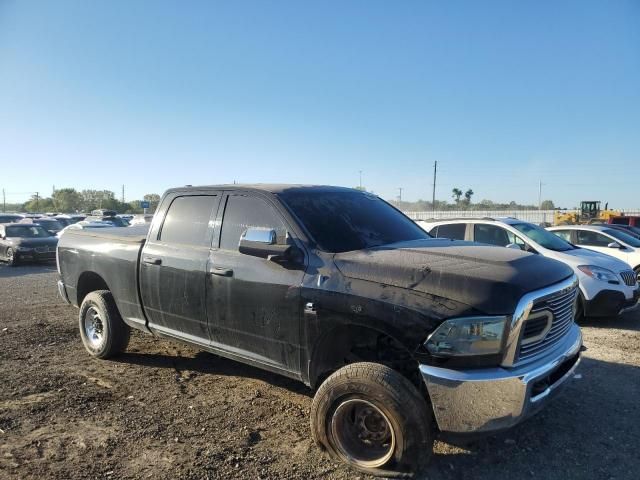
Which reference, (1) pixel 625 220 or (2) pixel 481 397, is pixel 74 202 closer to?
(1) pixel 625 220

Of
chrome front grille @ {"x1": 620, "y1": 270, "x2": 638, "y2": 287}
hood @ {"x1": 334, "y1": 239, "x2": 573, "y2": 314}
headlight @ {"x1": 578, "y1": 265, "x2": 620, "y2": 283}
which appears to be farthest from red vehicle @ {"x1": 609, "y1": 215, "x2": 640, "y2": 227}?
hood @ {"x1": 334, "y1": 239, "x2": 573, "y2": 314}

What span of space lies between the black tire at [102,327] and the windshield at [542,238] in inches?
264

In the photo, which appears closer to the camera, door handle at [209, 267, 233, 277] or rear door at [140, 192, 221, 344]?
door handle at [209, 267, 233, 277]

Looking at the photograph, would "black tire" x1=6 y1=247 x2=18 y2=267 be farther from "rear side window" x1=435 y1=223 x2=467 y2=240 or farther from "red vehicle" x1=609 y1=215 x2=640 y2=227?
"red vehicle" x1=609 y1=215 x2=640 y2=227

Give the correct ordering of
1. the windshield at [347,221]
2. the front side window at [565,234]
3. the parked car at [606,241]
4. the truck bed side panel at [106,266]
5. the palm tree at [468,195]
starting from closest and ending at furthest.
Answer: the windshield at [347,221], the truck bed side panel at [106,266], the parked car at [606,241], the front side window at [565,234], the palm tree at [468,195]

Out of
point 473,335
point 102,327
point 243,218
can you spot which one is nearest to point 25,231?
point 102,327

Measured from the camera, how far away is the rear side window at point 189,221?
4.45 metres

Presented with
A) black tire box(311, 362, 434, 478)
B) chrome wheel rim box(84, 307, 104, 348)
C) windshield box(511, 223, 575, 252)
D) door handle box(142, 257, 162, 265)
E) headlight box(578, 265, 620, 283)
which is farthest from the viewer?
windshield box(511, 223, 575, 252)

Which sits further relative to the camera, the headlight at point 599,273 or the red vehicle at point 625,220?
the red vehicle at point 625,220

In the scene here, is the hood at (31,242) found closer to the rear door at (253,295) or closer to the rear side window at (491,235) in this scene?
the rear side window at (491,235)

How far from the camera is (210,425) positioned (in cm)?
387

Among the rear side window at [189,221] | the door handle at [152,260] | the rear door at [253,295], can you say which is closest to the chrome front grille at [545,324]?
the rear door at [253,295]

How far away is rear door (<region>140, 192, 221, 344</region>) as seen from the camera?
428 centimetres

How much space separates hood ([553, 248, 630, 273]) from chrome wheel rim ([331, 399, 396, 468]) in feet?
18.6
